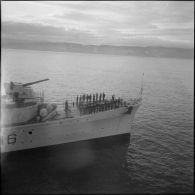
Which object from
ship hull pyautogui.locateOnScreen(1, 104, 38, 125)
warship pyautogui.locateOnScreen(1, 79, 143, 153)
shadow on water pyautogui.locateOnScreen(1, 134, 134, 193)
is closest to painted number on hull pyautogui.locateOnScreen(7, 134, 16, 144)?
warship pyautogui.locateOnScreen(1, 79, 143, 153)

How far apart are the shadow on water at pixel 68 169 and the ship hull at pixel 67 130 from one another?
86 centimetres

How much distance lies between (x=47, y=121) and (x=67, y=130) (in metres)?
3.09

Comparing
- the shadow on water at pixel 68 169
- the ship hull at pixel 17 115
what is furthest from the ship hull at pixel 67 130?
the ship hull at pixel 17 115

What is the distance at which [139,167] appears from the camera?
27266mm

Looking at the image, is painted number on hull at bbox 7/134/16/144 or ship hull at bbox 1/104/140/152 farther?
ship hull at bbox 1/104/140/152

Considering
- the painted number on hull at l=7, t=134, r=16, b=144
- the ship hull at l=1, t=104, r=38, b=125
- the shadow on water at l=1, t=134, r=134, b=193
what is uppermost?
the ship hull at l=1, t=104, r=38, b=125

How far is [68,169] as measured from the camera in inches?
1029

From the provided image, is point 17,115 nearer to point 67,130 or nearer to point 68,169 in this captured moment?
point 67,130

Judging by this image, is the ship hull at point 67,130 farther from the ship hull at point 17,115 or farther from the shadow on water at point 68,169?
the ship hull at point 17,115

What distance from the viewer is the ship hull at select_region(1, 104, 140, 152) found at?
2875 centimetres

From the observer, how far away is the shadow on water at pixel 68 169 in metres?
22.9

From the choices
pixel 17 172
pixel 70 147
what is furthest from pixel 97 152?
pixel 17 172

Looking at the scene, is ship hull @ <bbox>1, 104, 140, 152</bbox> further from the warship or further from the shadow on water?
the shadow on water

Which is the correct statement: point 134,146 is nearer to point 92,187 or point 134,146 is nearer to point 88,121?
point 88,121
